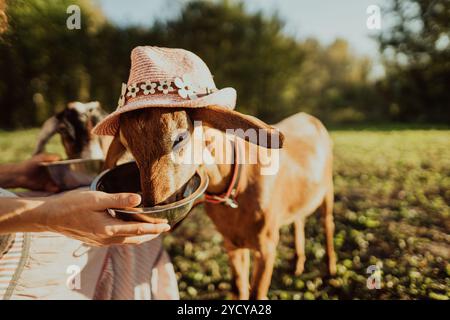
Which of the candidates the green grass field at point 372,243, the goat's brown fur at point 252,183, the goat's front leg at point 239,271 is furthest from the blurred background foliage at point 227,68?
the goat's front leg at point 239,271

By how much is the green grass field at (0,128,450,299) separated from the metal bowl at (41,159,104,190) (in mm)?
1575

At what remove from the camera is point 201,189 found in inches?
58.9

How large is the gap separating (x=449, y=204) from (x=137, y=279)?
359 cm

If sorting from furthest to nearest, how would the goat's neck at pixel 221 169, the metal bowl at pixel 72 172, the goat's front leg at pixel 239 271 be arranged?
the goat's front leg at pixel 239 271, the metal bowl at pixel 72 172, the goat's neck at pixel 221 169

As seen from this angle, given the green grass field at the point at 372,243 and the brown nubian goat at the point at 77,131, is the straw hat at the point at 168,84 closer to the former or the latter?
the brown nubian goat at the point at 77,131

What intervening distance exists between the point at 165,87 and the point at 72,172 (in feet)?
4.20

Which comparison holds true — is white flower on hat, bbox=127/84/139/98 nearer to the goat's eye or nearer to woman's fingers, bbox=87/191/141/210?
the goat's eye

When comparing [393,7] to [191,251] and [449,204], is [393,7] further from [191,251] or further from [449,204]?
[191,251]

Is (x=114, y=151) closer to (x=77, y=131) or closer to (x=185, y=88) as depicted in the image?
(x=185, y=88)

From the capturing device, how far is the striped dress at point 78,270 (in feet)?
6.14

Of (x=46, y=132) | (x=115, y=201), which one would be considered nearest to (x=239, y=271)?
(x=115, y=201)

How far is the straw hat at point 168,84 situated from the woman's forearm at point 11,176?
4.31ft

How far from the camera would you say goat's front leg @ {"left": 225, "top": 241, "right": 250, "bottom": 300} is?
2.60 meters

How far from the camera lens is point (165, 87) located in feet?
4.83
